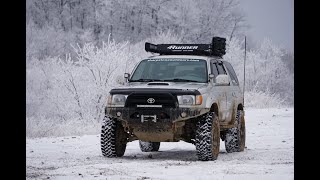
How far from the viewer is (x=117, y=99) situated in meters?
11.1

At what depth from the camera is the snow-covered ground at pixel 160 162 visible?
8719mm

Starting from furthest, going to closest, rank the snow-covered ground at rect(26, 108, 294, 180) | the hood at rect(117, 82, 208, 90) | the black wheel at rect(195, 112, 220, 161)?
1. the hood at rect(117, 82, 208, 90)
2. the black wheel at rect(195, 112, 220, 161)
3. the snow-covered ground at rect(26, 108, 294, 180)

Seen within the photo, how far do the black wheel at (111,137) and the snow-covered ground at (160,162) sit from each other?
191 mm

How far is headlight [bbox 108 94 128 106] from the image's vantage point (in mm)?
11023

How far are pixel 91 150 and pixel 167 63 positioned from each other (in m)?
2.61

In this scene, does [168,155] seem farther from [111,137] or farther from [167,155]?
[111,137]

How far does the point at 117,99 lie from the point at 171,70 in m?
1.46

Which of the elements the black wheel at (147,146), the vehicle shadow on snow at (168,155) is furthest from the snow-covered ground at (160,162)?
the black wheel at (147,146)

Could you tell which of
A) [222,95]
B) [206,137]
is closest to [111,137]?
[206,137]

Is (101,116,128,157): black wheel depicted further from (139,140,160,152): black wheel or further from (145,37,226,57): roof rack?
(145,37,226,57): roof rack

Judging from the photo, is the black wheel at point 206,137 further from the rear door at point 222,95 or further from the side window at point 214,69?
the side window at point 214,69

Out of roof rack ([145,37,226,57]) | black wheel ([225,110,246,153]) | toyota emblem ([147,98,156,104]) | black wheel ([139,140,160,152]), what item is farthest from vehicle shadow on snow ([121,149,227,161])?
roof rack ([145,37,226,57])
